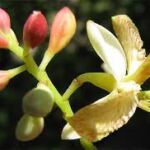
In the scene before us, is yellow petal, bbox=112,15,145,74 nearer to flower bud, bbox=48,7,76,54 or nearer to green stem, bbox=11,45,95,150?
flower bud, bbox=48,7,76,54

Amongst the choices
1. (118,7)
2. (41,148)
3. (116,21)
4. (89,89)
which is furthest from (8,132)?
(116,21)

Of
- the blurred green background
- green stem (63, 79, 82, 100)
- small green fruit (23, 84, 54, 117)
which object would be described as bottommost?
the blurred green background

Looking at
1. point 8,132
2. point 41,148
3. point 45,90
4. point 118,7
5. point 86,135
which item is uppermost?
point 45,90

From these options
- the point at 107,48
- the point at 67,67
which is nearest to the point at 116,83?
the point at 107,48

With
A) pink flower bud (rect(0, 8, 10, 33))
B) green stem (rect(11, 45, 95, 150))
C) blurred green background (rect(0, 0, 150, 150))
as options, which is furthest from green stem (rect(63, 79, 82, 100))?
blurred green background (rect(0, 0, 150, 150))

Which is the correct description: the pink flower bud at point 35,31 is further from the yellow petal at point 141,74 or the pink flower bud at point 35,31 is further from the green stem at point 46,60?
the yellow petal at point 141,74

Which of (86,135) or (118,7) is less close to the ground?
(86,135)

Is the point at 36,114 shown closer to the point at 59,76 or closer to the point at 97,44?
the point at 97,44
